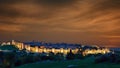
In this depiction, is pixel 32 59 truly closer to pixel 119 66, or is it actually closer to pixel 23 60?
pixel 23 60

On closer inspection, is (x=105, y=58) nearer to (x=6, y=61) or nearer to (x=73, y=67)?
(x=73, y=67)

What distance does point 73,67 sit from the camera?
66.8 metres

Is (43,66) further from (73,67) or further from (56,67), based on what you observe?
(73,67)

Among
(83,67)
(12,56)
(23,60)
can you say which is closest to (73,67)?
(83,67)

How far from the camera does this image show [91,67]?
65.2 meters

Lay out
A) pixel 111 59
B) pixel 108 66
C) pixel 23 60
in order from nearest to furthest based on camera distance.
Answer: pixel 108 66 → pixel 111 59 → pixel 23 60

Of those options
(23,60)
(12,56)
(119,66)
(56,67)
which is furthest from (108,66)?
(23,60)

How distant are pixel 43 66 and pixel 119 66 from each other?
1927cm

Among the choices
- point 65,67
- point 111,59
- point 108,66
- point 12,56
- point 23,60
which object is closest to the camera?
point 12,56

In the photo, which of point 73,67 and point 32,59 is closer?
point 73,67

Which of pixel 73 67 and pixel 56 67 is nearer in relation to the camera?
pixel 73 67

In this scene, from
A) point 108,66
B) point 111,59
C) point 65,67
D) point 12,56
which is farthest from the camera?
point 111,59

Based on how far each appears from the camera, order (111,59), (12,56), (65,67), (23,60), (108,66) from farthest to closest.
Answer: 1. (23,60)
2. (111,59)
3. (65,67)
4. (108,66)
5. (12,56)

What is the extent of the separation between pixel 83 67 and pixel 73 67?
7.31 feet
